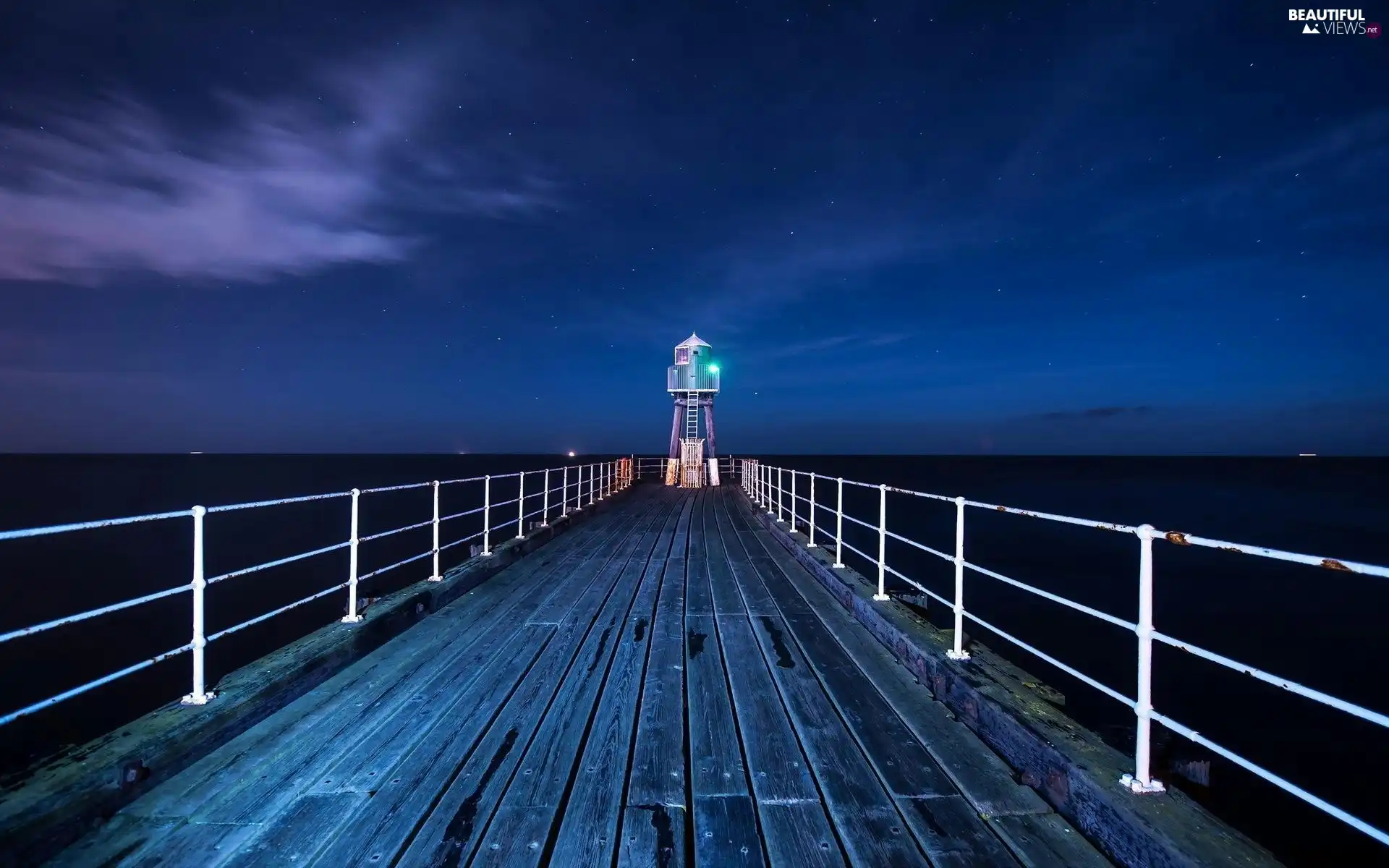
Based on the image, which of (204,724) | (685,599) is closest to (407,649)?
(204,724)

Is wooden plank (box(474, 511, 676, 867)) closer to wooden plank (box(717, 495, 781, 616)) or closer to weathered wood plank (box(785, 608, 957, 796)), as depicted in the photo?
weathered wood plank (box(785, 608, 957, 796))

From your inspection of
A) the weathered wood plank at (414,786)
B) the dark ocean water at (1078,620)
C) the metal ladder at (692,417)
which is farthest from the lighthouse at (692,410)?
the weathered wood plank at (414,786)

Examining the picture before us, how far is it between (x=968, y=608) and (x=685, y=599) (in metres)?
12.3

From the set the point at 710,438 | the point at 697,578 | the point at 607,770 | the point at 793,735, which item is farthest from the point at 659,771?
the point at 710,438

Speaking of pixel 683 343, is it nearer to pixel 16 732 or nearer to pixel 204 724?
pixel 16 732

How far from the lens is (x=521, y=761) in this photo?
2768 millimetres

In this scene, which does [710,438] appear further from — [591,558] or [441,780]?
[441,780]

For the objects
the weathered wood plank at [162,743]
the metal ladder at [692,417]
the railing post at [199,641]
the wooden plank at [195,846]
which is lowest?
the wooden plank at [195,846]

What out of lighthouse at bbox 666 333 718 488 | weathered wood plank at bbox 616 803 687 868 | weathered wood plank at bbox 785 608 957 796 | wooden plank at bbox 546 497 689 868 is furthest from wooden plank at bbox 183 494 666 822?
lighthouse at bbox 666 333 718 488

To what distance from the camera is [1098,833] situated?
7.30ft

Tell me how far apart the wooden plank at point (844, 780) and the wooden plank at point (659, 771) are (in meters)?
0.54

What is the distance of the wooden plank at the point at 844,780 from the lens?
7.22 feet

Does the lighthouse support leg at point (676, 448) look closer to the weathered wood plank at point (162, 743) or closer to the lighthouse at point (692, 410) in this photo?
the lighthouse at point (692, 410)

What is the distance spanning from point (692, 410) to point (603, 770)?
2099 cm
